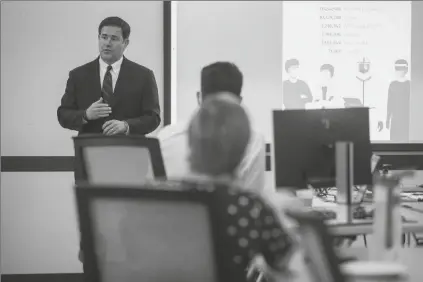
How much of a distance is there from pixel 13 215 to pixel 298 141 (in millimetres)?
2487

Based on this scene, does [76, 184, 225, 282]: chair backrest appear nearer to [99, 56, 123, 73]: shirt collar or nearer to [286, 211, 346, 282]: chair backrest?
[286, 211, 346, 282]: chair backrest

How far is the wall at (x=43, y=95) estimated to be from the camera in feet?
12.9

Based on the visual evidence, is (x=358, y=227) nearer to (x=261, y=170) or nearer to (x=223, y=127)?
(x=261, y=170)

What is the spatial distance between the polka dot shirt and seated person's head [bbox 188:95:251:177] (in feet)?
0.13

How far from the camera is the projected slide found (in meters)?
4.10

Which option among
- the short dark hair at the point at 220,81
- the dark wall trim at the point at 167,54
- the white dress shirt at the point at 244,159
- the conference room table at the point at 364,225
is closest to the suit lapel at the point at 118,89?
the dark wall trim at the point at 167,54

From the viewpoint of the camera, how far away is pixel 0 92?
3.96 meters

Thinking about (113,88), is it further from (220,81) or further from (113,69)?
(220,81)

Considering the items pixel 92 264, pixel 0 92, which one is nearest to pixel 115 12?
pixel 0 92

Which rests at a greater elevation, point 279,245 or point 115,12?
point 115,12

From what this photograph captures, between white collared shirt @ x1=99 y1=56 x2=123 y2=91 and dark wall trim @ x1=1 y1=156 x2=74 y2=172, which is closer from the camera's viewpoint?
white collared shirt @ x1=99 y1=56 x2=123 y2=91

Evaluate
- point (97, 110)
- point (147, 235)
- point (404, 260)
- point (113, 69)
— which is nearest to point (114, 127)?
point (97, 110)

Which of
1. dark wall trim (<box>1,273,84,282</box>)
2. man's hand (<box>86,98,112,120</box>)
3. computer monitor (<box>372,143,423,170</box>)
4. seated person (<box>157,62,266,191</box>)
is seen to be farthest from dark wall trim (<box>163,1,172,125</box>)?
seated person (<box>157,62,266,191</box>)

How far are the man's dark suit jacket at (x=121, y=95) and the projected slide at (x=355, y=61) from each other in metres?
1.29
